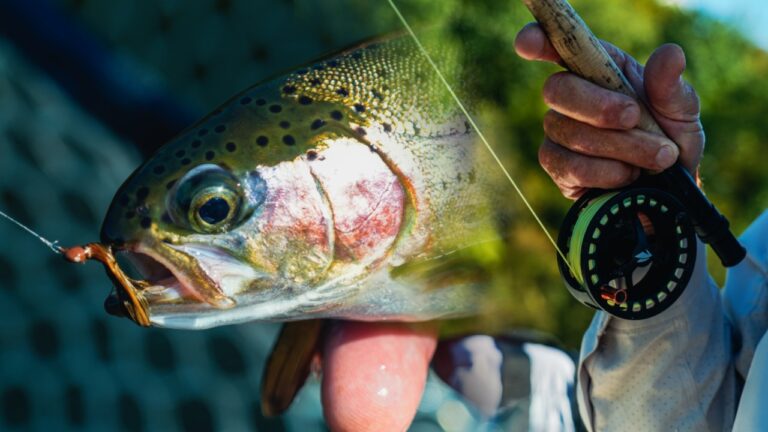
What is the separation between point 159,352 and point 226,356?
0.11 meters

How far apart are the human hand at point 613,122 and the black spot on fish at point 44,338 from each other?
2.85ft

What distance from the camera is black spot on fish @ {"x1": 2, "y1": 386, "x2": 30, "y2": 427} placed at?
1247 mm

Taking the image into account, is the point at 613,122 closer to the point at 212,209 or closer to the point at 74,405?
the point at 212,209

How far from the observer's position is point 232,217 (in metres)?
0.66

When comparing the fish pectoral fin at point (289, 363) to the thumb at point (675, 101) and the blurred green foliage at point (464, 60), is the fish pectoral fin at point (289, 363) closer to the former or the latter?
the blurred green foliage at point (464, 60)

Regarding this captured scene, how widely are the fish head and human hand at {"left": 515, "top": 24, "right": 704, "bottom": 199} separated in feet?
0.66

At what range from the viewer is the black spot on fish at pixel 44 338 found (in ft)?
4.17

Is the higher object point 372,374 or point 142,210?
point 142,210

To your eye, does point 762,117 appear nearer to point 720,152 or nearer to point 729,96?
point 729,96

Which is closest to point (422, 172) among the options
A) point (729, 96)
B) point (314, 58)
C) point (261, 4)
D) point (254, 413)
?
point (314, 58)

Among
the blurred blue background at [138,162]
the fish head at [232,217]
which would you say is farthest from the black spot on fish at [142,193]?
the blurred blue background at [138,162]

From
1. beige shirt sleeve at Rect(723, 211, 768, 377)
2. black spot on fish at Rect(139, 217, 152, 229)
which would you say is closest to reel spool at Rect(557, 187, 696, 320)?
beige shirt sleeve at Rect(723, 211, 768, 377)

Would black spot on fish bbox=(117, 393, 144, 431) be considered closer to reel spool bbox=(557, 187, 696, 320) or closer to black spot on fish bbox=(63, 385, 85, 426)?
black spot on fish bbox=(63, 385, 85, 426)

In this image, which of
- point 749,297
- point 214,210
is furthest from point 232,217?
point 749,297
